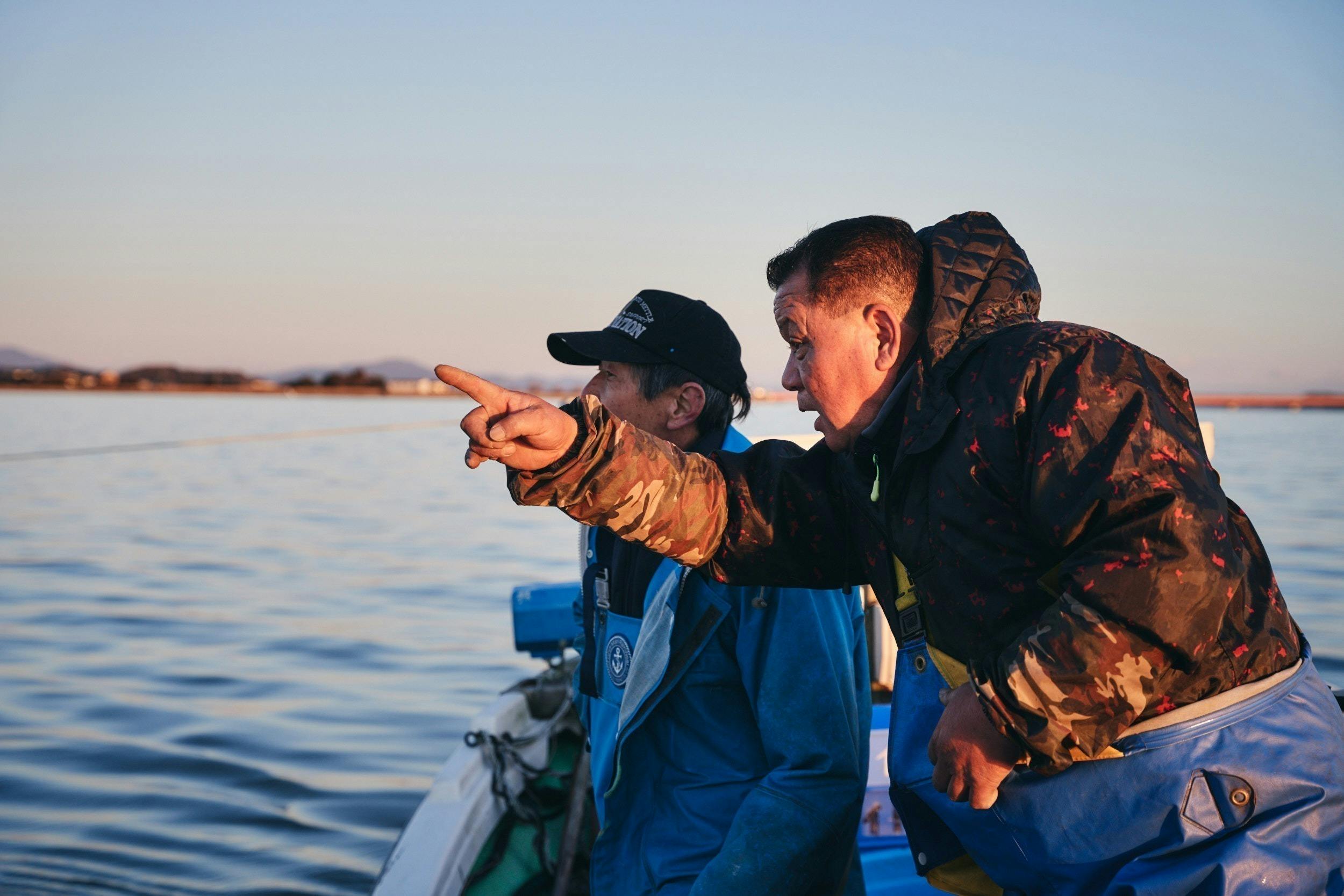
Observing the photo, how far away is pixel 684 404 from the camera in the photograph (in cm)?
289

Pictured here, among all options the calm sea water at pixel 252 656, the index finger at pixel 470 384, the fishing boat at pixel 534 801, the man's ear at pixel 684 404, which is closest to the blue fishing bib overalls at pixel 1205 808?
the index finger at pixel 470 384

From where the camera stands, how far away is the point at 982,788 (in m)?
1.58

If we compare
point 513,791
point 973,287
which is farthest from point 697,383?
point 513,791

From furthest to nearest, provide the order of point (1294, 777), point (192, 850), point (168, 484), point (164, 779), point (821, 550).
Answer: point (168, 484), point (164, 779), point (192, 850), point (821, 550), point (1294, 777)

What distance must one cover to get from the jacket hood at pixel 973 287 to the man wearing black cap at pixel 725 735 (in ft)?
2.68

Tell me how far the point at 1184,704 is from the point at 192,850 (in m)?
6.67

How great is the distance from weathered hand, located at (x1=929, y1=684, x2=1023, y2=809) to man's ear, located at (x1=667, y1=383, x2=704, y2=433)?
139 centimetres

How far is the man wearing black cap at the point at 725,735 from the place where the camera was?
2.26 m

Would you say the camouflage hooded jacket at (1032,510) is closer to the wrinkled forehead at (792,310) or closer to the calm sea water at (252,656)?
the wrinkled forehead at (792,310)

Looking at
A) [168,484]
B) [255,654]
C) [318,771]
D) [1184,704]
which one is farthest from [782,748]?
[168,484]

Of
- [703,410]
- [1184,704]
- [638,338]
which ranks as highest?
[638,338]

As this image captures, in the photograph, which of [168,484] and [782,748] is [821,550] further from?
[168,484]

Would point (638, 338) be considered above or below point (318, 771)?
above

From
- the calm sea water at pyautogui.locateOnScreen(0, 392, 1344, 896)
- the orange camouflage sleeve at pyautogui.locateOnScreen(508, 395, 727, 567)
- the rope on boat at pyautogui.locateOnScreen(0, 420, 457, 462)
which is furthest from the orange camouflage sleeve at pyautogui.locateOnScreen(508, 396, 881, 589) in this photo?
the rope on boat at pyautogui.locateOnScreen(0, 420, 457, 462)
